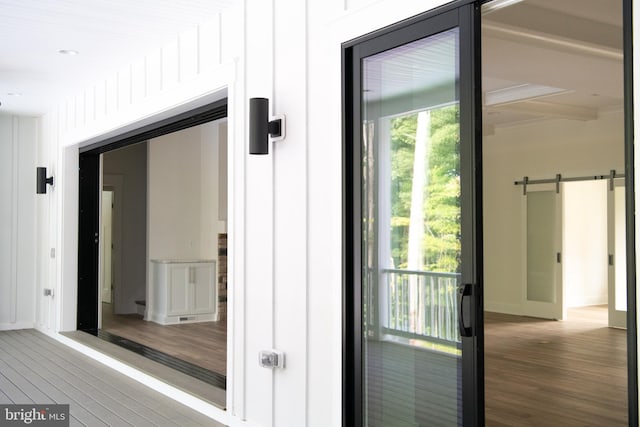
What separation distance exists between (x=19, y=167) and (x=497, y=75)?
654cm

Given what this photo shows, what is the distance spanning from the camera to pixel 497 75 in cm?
704

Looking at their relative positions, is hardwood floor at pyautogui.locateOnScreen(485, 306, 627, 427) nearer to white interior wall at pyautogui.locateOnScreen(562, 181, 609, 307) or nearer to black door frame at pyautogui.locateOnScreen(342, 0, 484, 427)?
black door frame at pyautogui.locateOnScreen(342, 0, 484, 427)

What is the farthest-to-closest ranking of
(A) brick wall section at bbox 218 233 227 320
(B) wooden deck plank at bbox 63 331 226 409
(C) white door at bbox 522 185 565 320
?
(C) white door at bbox 522 185 565 320, (A) brick wall section at bbox 218 233 227 320, (B) wooden deck plank at bbox 63 331 226 409

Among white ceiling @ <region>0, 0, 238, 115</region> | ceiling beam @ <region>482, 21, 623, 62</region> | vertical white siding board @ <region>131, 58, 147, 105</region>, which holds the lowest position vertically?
vertical white siding board @ <region>131, 58, 147, 105</region>

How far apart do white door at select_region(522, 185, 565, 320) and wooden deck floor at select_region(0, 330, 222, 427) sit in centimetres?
677

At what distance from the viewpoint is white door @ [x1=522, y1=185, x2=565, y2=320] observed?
10227mm

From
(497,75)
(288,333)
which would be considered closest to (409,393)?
(288,333)

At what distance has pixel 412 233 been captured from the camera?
3264 mm

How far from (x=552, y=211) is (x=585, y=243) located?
2.12 metres

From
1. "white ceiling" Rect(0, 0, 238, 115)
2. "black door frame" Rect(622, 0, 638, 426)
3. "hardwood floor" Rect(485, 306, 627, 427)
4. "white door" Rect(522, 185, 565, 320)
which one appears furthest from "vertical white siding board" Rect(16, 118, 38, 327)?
"black door frame" Rect(622, 0, 638, 426)

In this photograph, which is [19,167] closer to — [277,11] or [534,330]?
[277,11]

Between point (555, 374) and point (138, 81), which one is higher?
point (138, 81)

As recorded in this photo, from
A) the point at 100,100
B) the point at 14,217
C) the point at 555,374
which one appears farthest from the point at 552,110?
the point at 14,217

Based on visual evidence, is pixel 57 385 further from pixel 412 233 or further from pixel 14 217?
pixel 14 217
